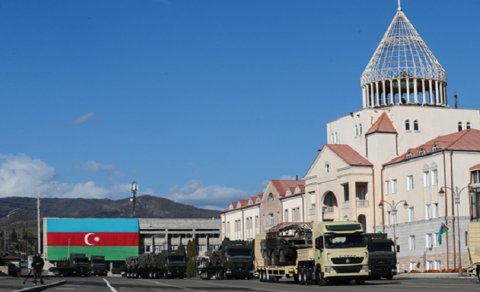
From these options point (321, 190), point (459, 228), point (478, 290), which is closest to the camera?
point (478, 290)

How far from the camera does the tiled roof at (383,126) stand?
305ft

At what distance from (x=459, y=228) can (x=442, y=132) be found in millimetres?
17303

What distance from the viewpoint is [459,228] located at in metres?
79.8

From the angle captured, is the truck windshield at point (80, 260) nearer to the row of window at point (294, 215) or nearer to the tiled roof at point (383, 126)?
the row of window at point (294, 215)

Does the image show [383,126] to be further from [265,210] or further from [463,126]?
[265,210]

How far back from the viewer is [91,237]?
5620 inches

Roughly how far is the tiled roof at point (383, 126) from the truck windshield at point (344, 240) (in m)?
48.8

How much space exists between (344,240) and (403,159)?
4521cm

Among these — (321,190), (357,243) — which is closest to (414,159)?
(321,190)

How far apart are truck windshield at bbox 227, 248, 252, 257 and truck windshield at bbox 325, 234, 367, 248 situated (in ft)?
74.1

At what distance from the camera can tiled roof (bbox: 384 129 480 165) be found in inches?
3248

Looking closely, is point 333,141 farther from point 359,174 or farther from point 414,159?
point 414,159

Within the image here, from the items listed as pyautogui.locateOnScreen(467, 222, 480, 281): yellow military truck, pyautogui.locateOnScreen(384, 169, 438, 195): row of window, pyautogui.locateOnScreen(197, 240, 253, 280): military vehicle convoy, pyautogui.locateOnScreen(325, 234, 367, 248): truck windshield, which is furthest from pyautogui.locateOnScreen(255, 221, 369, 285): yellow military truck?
pyautogui.locateOnScreen(384, 169, 438, 195): row of window

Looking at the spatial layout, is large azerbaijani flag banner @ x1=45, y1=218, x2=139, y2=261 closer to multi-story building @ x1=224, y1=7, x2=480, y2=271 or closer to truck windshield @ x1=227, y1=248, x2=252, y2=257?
multi-story building @ x1=224, y1=7, x2=480, y2=271
